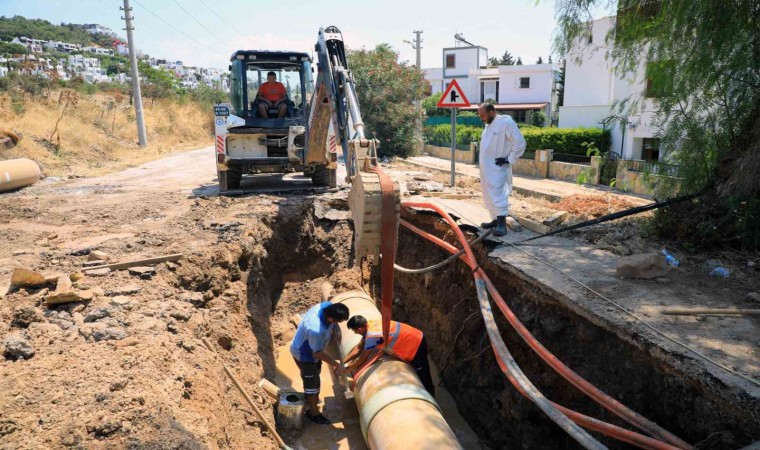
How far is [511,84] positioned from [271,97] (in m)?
27.2

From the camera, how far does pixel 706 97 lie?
20.7 ft

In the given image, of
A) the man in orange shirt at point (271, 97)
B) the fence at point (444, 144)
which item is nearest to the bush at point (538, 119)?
the fence at point (444, 144)

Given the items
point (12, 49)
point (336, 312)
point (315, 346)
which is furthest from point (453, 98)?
point (12, 49)

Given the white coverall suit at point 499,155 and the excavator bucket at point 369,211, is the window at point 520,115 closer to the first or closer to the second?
the white coverall suit at point 499,155

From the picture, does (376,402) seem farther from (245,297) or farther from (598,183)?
(598,183)

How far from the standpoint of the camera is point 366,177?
485cm

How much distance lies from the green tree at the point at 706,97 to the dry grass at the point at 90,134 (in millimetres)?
14434

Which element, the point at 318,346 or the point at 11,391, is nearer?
the point at 11,391

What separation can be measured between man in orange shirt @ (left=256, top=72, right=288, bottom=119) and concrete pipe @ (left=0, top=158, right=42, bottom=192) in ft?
19.3

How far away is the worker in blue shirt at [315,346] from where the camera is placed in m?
5.49

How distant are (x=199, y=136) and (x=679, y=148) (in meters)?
27.6

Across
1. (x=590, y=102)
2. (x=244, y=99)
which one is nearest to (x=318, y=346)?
(x=244, y=99)

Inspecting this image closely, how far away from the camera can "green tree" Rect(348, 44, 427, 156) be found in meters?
18.5

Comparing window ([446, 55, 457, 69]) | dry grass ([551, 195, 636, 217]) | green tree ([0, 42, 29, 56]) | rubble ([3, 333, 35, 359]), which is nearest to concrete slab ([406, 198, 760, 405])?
dry grass ([551, 195, 636, 217])
